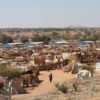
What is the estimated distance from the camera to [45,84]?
89.9ft

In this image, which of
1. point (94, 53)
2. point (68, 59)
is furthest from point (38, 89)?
point (94, 53)

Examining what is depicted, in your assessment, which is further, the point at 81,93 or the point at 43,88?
the point at 43,88

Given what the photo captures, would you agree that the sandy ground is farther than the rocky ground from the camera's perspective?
Yes

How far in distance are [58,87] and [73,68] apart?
12.8m

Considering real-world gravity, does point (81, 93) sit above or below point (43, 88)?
above

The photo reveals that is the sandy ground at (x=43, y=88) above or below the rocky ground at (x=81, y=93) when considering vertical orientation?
below

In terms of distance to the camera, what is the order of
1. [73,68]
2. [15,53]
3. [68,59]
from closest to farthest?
[73,68] → [68,59] → [15,53]

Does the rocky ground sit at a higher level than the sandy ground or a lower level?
higher

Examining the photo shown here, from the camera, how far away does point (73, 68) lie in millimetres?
35375

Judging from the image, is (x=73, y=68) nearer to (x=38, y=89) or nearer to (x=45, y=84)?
(x=45, y=84)

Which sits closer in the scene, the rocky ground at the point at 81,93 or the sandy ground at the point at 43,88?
the rocky ground at the point at 81,93

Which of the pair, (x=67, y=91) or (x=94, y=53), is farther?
(x=94, y=53)

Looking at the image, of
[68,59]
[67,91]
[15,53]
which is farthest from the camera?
[15,53]

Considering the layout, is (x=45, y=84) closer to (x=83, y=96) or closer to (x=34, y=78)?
(x=34, y=78)
